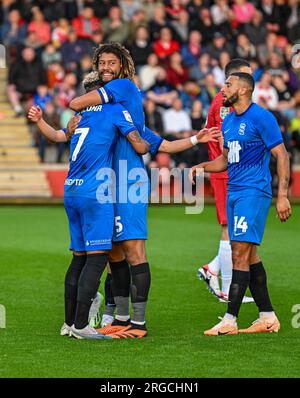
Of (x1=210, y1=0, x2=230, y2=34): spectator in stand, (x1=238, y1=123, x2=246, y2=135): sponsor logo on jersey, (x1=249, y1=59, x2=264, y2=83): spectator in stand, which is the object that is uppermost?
(x1=210, y1=0, x2=230, y2=34): spectator in stand

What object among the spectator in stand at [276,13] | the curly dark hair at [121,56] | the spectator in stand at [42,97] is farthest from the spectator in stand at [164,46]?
the curly dark hair at [121,56]

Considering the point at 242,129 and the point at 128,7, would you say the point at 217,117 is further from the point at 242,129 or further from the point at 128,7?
the point at 128,7

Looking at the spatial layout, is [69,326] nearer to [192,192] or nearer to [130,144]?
[130,144]

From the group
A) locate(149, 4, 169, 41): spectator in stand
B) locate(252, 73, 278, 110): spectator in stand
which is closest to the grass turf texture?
locate(252, 73, 278, 110): spectator in stand

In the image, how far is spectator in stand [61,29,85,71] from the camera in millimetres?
26234

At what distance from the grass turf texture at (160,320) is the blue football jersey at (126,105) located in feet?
4.91

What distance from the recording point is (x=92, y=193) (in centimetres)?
954

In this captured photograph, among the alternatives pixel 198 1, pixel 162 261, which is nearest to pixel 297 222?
pixel 162 261

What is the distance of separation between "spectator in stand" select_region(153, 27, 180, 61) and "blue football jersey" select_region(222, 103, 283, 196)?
17.3 meters

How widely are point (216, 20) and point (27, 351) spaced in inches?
819

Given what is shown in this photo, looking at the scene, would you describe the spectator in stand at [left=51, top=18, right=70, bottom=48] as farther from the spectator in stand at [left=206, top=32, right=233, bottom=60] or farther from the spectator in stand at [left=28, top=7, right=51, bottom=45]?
the spectator in stand at [left=206, top=32, right=233, bottom=60]

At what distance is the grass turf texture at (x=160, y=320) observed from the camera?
846cm

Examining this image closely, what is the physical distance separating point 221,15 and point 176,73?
9.70 feet

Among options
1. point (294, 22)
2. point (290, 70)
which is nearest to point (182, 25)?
point (290, 70)
